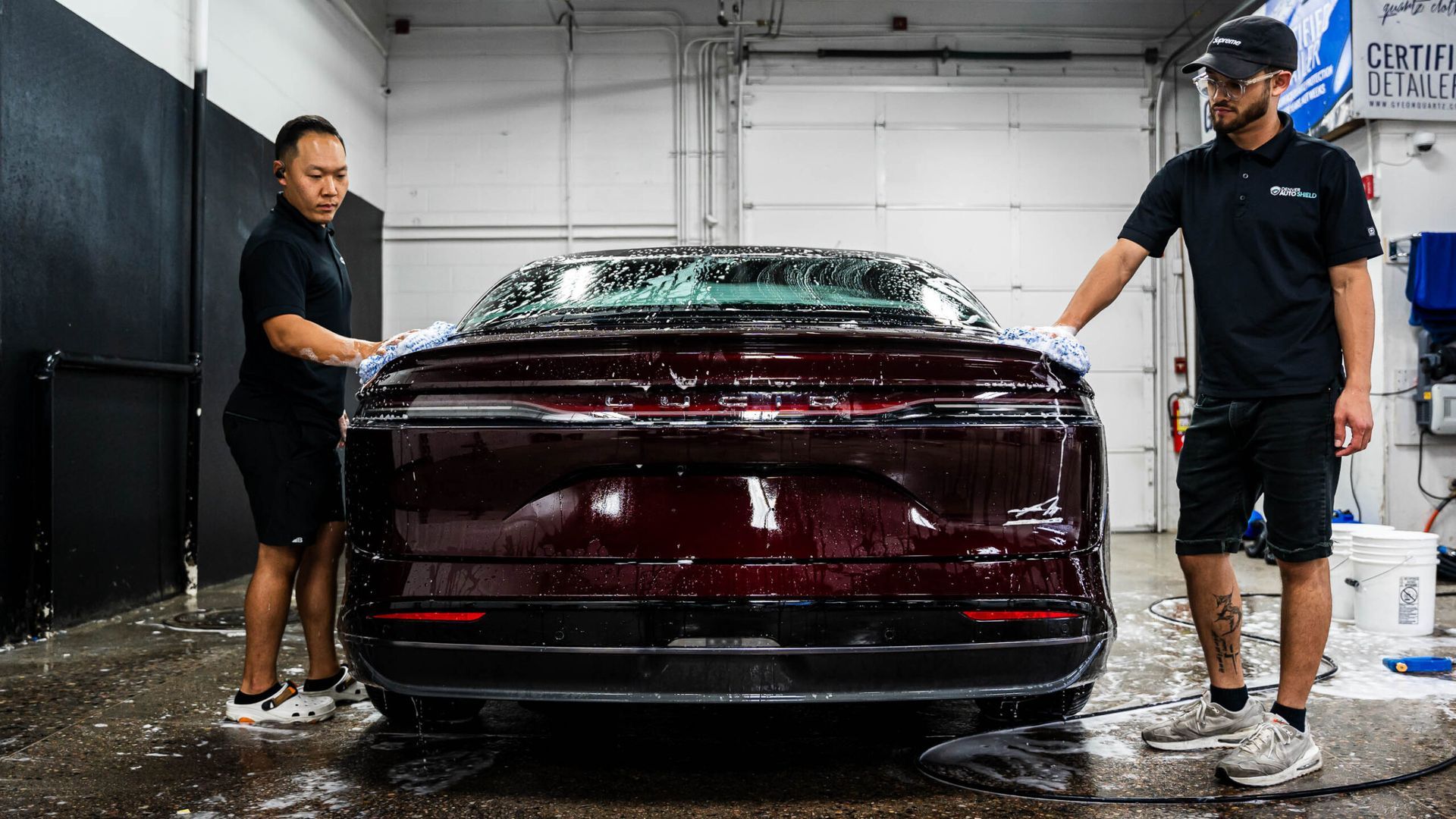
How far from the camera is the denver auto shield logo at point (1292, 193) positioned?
2.45m

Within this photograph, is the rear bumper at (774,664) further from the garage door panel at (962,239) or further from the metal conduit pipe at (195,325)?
the garage door panel at (962,239)

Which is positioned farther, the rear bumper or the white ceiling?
the white ceiling

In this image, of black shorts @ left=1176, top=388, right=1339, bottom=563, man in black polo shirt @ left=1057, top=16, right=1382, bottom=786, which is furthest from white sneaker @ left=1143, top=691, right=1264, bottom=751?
black shorts @ left=1176, top=388, right=1339, bottom=563

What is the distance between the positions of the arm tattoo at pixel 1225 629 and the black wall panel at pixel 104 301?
423 centimetres

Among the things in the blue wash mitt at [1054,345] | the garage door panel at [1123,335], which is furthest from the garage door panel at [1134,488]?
the blue wash mitt at [1054,345]

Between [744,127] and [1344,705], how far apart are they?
A: 280 inches

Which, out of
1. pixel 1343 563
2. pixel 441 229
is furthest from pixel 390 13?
pixel 1343 563

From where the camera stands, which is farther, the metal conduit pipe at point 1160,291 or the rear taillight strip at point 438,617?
the metal conduit pipe at point 1160,291

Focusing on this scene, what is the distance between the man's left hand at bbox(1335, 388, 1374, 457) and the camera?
7.80 feet

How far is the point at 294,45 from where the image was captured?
716cm

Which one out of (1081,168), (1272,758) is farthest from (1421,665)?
(1081,168)

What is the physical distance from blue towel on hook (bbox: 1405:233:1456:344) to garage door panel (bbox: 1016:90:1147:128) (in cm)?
328

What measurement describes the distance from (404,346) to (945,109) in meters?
7.74

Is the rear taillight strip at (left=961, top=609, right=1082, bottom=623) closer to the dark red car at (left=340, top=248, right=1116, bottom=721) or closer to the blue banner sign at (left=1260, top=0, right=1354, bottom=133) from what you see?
the dark red car at (left=340, top=248, right=1116, bottom=721)
